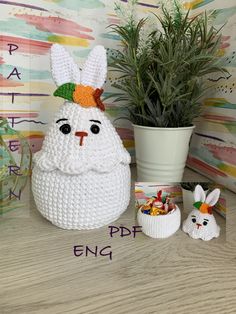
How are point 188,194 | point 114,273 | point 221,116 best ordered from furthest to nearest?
point 221,116 < point 188,194 < point 114,273

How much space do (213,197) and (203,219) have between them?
0.04 metres

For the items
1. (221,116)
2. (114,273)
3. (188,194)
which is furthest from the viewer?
(221,116)

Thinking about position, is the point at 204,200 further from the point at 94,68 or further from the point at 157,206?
the point at 94,68

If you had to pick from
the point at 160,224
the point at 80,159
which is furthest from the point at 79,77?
the point at 160,224

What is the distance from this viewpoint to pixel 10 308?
292 mm

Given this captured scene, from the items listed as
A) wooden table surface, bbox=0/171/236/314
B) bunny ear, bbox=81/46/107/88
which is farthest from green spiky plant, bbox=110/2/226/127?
wooden table surface, bbox=0/171/236/314

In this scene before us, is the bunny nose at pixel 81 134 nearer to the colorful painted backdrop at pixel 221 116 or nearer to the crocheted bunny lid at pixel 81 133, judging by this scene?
the crocheted bunny lid at pixel 81 133

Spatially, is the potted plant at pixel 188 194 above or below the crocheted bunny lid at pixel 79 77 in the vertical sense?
below

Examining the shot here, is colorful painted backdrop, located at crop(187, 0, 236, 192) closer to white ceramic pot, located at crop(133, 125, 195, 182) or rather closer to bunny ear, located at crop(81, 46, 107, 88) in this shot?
white ceramic pot, located at crop(133, 125, 195, 182)

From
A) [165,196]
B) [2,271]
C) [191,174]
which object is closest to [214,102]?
[191,174]

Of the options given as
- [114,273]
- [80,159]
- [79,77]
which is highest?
[79,77]

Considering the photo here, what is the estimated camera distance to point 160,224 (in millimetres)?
421

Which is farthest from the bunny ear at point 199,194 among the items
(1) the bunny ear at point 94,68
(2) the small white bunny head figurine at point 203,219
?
(1) the bunny ear at point 94,68

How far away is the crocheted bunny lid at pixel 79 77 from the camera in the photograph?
0.42m
